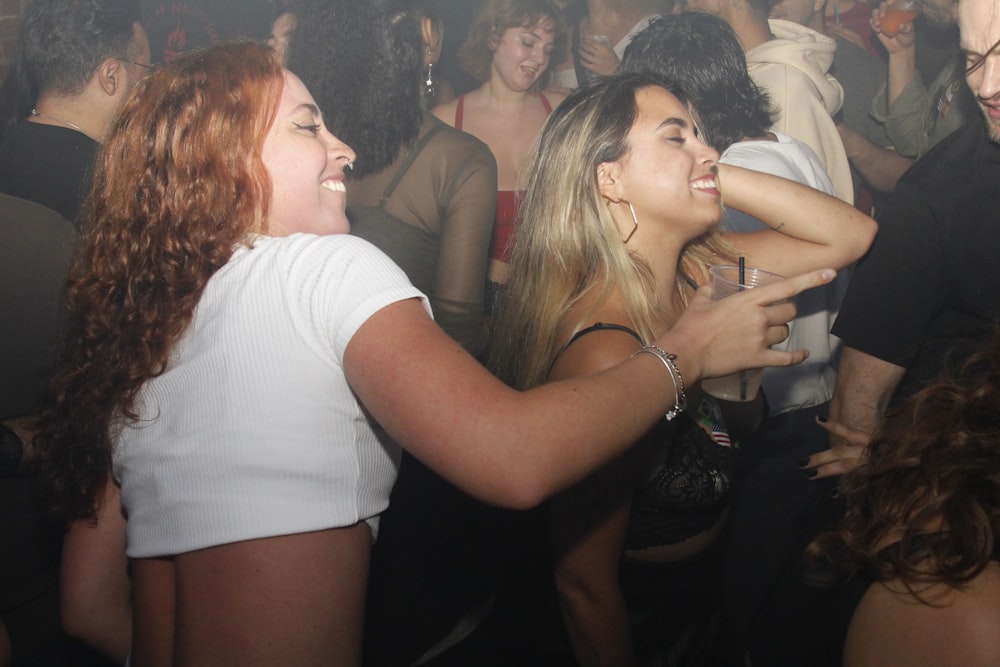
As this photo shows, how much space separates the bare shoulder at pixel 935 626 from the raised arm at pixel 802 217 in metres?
1.04

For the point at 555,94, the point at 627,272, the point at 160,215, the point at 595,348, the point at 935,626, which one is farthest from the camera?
the point at 555,94

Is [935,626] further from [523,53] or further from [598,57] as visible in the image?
[598,57]

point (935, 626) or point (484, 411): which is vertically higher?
point (484, 411)

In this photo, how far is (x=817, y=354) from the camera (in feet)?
6.94

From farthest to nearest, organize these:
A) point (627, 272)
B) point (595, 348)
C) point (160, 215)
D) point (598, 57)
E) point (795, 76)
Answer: point (598, 57) → point (795, 76) → point (627, 272) → point (595, 348) → point (160, 215)

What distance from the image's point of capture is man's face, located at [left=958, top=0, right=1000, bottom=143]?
5.19 feet

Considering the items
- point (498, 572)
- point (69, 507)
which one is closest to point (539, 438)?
point (69, 507)

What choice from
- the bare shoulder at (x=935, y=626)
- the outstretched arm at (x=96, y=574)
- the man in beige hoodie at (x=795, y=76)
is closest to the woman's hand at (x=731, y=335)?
the bare shoulder at (x=935, y=626)

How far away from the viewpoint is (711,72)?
2256 mm

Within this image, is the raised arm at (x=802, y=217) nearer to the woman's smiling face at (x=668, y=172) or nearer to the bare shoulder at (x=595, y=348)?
the woman's smiling face at (x=668, y=172)

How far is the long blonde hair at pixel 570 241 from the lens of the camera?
1521mm

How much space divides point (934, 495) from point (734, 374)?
0.51m

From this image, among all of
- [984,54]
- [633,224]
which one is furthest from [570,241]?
[984,54]

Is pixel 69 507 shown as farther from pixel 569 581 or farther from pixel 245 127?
pixel 569 581
